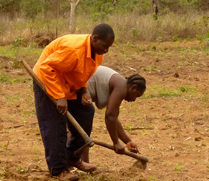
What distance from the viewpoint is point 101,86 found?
12.7 ft

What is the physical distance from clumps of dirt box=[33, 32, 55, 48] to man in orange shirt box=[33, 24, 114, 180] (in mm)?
8684

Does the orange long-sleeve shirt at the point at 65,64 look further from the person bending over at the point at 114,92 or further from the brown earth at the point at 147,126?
the brown earth at the point at 147,126

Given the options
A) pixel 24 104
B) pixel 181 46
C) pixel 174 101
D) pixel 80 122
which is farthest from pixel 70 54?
pixel 181 46

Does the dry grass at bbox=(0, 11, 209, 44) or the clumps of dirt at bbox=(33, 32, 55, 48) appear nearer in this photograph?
the clumps of dirt at bbox=(33, 32, 55, 48)

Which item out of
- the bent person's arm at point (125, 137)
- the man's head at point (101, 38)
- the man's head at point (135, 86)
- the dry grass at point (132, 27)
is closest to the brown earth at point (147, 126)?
the bent person's arm at point (125, 137)

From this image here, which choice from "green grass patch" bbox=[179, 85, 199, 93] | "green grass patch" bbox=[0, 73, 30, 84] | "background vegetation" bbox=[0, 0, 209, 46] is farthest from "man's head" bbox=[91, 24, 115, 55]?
"background vegetation" bbox=[0, 0, 209, 46]

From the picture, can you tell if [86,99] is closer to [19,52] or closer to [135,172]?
[135,172]

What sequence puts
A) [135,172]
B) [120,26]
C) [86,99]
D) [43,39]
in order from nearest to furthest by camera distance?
[86,99], [135,172], [43,39], [120,26]

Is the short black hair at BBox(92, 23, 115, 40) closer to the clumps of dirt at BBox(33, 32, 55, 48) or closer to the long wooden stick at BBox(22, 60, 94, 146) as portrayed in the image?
the long wooden stick at BBox(22, 60, 94, 146)

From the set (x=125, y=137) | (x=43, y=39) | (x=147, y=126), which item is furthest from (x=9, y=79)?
(x=125, y=137)

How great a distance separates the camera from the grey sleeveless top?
386 centimetres

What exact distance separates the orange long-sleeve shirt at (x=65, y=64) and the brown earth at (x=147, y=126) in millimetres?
909

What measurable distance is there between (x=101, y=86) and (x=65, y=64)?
2.39 ft

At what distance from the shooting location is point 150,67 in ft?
32.4
